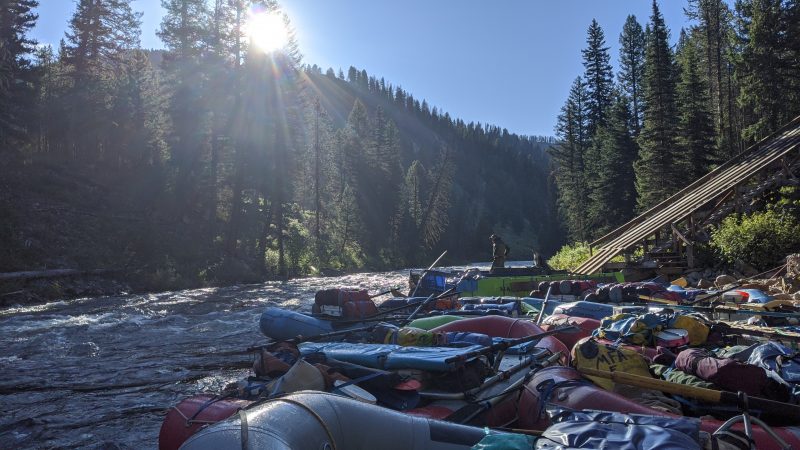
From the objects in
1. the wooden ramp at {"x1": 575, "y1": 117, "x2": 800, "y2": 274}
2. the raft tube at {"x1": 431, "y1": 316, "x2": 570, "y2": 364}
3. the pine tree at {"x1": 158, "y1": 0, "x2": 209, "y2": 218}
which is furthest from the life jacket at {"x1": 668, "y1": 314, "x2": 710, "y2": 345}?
the pine tree at {"x1": 158, "y1": 0, "x2": 209, "y2": 218}

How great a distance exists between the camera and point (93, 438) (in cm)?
625

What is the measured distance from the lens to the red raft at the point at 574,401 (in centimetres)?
404

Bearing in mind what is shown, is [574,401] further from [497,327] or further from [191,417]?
[497,327]

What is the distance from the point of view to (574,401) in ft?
15.8

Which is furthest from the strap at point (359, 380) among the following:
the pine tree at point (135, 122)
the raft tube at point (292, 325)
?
the pine tree at point (135, 122)

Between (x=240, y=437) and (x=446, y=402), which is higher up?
(x=240, y=437)

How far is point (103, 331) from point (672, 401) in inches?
484

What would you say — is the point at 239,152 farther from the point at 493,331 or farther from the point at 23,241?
the point at 493,331

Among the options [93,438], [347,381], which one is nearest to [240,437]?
[347,381]

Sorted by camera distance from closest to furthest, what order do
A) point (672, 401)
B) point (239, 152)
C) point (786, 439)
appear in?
point (786, 439) < point (672, 401) < point (239, 152)

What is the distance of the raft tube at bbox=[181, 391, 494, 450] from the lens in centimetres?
294

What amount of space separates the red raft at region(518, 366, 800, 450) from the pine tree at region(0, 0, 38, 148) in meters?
30.7

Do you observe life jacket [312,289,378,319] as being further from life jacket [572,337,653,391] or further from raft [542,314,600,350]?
life jacket [572,337,653,391]

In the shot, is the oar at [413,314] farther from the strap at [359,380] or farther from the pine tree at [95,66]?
the pine tree at [95,66]
